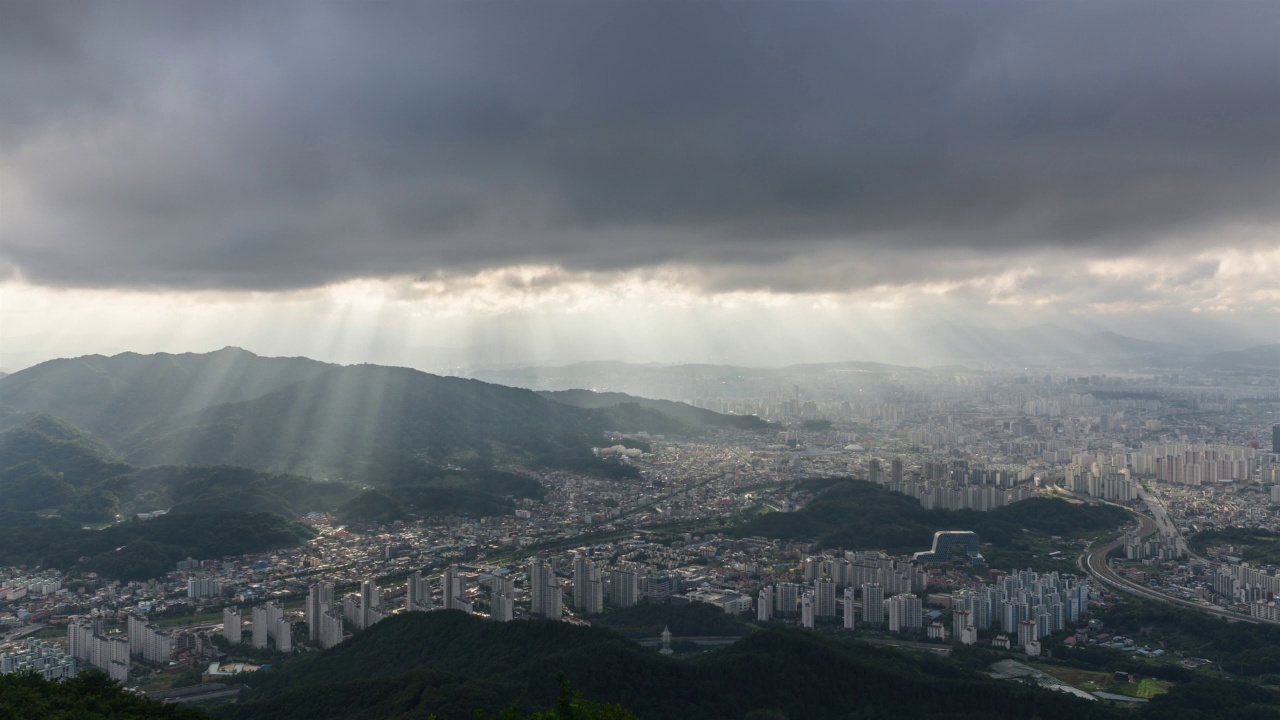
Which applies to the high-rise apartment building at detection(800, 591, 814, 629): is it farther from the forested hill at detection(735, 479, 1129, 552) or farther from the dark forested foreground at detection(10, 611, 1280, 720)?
the forested hill at detection(735, 479, 1129, 552)

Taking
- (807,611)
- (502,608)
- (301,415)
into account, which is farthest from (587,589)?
(301,415)

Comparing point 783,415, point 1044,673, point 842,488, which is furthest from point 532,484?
point 783,415

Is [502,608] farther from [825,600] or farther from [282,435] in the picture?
[282,435]

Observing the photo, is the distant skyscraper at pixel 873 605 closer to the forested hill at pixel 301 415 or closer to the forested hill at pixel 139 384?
the forested hill at pixel 301 415

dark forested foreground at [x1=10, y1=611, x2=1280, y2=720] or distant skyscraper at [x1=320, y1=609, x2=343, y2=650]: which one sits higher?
dark forested foreground at [x1=10, y1=611, x2=1280, y2=720]

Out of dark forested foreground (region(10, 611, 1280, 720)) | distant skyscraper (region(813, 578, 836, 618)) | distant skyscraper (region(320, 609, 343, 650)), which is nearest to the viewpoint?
dark forested foreground (region(10, 611, 1280, 720))

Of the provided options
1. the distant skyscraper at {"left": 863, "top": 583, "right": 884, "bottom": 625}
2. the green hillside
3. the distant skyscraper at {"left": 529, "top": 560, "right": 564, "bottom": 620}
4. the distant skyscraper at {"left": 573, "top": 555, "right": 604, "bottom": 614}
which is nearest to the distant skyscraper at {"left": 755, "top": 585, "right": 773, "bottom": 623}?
the distant skyscraper at {"left": 863, "top": 583, "right": 884, "bottom": 625}

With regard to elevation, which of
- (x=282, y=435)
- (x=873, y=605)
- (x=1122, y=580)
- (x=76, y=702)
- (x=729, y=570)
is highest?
(x=282, y=435)

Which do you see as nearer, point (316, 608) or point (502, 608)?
point (502, 608)
